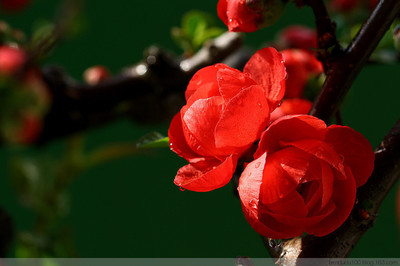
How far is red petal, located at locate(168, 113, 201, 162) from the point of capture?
21 cm

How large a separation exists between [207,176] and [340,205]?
56 millimetres

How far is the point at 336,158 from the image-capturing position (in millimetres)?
174

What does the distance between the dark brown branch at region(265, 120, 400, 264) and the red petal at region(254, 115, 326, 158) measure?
51mm

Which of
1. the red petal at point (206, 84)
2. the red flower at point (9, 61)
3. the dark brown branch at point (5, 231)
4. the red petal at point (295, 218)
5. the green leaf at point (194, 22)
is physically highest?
the red petal at point (206, 84)

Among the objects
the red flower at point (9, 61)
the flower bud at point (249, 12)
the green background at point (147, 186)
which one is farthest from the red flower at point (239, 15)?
the green background at point (147, 186)

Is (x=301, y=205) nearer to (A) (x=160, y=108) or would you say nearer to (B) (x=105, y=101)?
(B) (x=105, y=101)

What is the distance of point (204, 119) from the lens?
0.19 m

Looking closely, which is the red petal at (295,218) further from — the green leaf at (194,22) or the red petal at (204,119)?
the green leaf at (194,22)

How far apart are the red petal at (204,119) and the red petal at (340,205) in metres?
0.05

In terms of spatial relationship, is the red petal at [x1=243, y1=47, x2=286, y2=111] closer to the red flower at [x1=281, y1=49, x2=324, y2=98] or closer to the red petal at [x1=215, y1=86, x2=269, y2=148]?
the red petal at [x1=215, y1=86, x2=269, y2=148]

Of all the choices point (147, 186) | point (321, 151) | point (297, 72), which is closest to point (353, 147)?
point (321, 151)

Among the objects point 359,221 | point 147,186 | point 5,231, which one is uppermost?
point 359,221

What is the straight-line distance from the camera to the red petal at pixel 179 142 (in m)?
0.21

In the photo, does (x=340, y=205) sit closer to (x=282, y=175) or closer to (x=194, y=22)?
(x=282, y=175)
